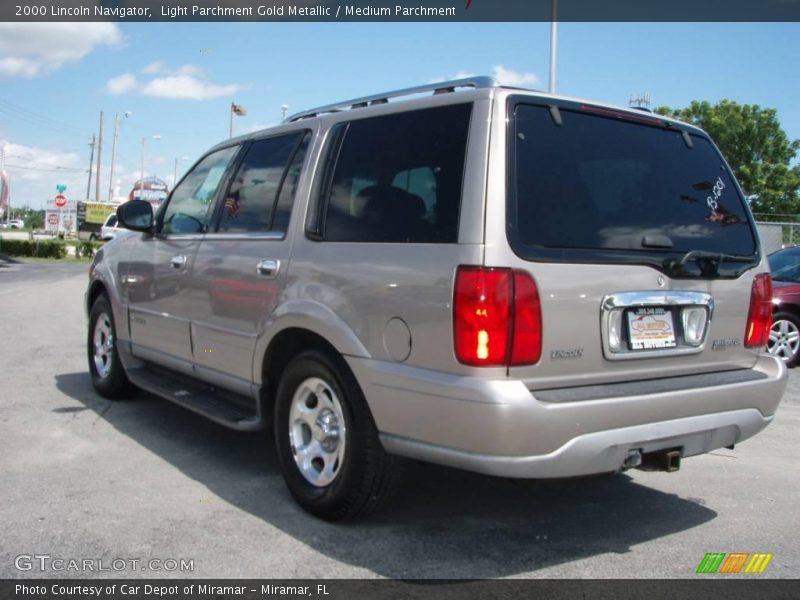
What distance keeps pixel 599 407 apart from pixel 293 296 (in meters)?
1.61

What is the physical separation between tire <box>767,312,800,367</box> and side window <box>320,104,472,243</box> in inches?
288

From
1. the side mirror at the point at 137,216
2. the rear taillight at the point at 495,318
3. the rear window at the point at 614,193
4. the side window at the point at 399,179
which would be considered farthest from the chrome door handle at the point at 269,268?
the side mirror at the point at 137,216

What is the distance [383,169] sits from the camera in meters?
3.74

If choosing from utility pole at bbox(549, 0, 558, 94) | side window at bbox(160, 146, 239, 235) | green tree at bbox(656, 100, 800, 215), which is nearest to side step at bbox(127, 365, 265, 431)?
side window at bbox(160, 146, 239, 235)

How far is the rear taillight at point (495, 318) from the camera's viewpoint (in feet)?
10.0

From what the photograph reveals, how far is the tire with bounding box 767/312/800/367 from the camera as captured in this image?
9.44m

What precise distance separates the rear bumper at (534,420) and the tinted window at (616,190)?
0.60 metres

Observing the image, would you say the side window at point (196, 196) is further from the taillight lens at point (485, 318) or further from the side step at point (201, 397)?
the taillight lens at point (485, 318)

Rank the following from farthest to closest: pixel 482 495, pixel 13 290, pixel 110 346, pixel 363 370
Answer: pixel 13 290, pixel 110 346, pixel 482 495, pixel 363 370

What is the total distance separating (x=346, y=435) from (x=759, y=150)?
1518 inches

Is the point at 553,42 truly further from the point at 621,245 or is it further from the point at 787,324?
the point at 621,245

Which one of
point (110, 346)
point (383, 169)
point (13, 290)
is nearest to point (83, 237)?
point (13, 290)

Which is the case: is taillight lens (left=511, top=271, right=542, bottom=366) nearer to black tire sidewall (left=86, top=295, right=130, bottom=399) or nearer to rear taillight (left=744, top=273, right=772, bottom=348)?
rear taillight (left=744, top=273, right=772, bottom=348)

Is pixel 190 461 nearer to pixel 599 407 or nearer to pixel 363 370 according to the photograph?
pixel 363 370
